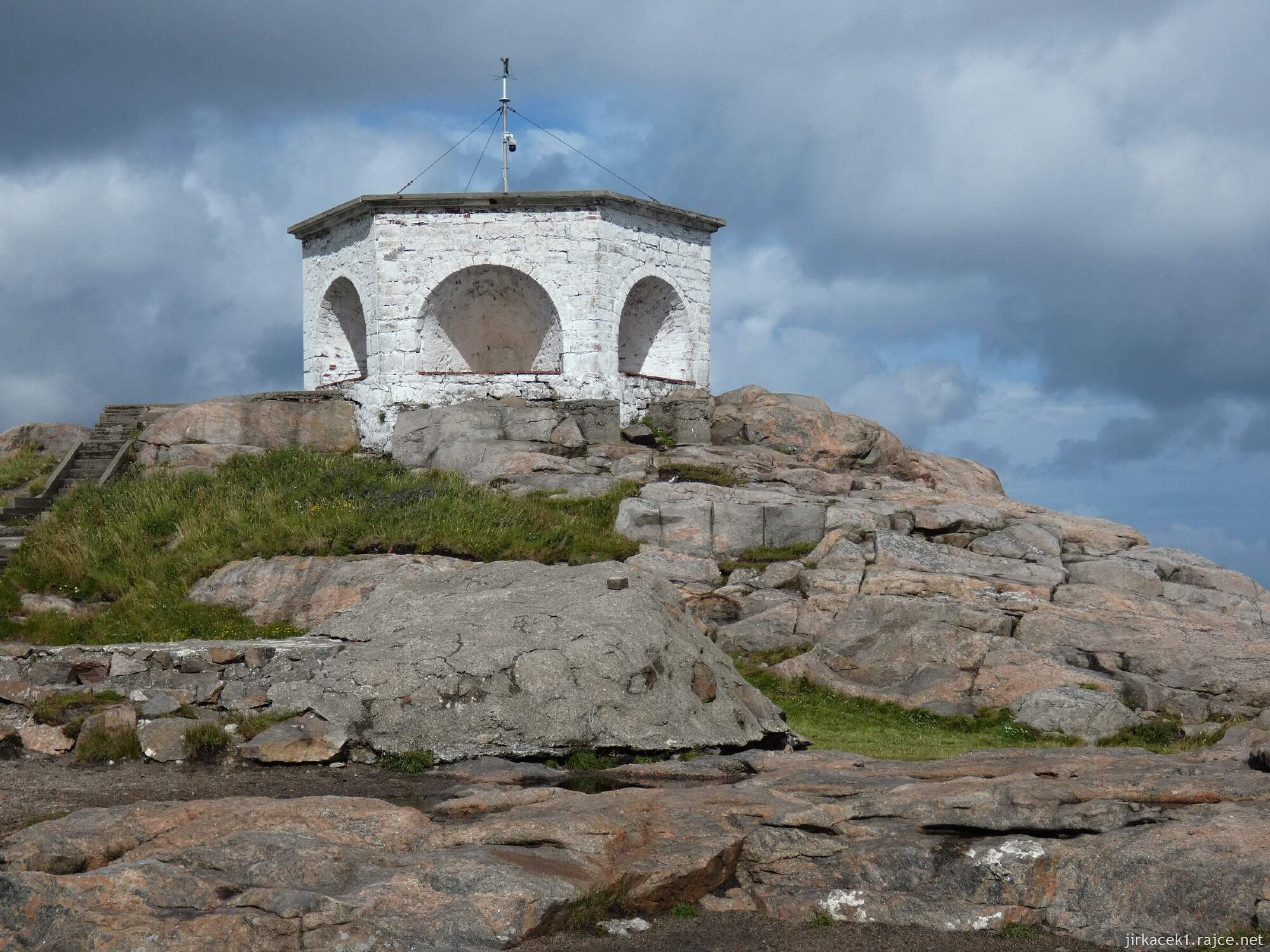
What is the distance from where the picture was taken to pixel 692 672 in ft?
38.5

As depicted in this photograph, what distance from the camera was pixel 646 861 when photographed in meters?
6.85

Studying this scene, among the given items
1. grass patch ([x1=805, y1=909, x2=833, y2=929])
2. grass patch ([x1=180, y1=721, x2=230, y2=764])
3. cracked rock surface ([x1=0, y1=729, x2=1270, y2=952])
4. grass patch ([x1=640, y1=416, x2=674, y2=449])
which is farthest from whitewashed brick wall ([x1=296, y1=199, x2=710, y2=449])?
grass patch ([x1=805, y1=909, x2=833, y2=929])

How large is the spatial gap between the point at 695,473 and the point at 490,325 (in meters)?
7.15

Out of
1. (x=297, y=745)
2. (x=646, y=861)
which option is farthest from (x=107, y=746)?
(x=646, y=861)

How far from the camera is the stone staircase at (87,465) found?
65.3 ft

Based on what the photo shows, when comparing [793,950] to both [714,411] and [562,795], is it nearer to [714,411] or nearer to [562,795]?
[562,795]

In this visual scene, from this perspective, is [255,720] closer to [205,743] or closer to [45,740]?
[205,743]

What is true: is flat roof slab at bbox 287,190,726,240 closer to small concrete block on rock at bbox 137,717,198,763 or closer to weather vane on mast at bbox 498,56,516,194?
weather vane on mast at bbox 498,56,516,194

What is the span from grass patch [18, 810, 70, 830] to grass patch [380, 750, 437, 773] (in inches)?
108

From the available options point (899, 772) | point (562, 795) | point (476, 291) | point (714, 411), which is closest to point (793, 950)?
point (562, 795)

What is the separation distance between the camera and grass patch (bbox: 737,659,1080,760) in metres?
12.3

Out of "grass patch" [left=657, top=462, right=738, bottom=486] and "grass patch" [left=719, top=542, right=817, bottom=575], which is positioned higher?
"grass patch" [left=657, top=462, right=738, bottom=486]
